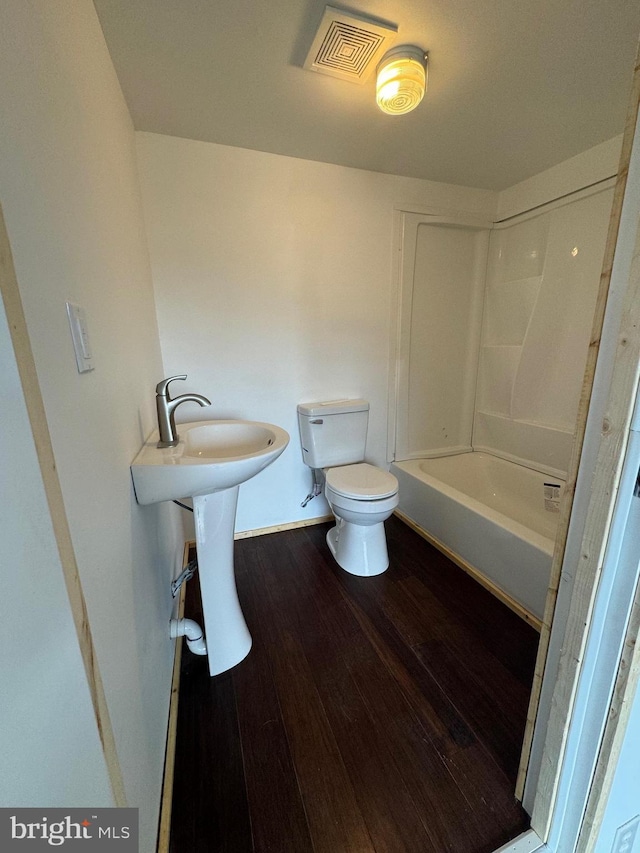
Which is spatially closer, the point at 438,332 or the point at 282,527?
the point at 282,527

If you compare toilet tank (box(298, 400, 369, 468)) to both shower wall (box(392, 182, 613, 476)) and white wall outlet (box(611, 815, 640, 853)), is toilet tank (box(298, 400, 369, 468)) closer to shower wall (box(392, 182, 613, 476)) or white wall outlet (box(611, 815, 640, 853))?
shower wall (box(392, 182, 613, 476))

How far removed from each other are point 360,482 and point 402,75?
1613mm

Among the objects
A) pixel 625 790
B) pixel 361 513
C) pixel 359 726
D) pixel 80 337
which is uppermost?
pixel 80 337

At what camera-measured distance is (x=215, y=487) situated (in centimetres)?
98

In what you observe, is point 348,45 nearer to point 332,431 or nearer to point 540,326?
point 332,431

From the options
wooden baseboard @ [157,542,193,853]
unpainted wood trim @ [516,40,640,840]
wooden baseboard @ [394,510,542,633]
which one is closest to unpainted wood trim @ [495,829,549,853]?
unpainted wood trim @ [516,40,640,840]

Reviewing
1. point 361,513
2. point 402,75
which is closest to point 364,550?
point 361,513

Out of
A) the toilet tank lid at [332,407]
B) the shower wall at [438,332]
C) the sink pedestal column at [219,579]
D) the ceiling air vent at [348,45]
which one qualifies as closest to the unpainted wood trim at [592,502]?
the ceiling air vent at [348,45]

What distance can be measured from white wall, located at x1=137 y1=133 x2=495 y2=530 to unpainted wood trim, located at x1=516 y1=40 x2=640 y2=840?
4.98 ft

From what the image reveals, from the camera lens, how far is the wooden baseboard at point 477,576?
1444 mm

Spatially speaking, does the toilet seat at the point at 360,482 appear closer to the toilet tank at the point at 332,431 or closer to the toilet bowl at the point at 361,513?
the toilet bowl at the point at 361,513

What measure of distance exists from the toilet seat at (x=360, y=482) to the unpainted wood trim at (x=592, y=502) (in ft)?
2.96

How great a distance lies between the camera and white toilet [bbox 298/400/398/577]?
5.42 ft

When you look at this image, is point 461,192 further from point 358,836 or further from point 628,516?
point 358,836
